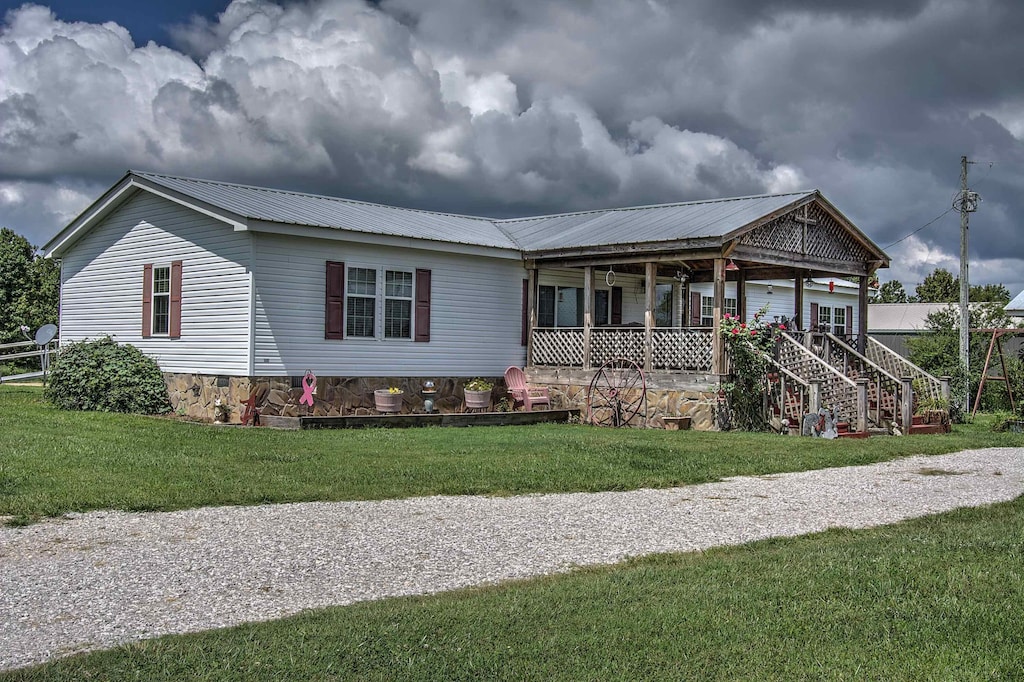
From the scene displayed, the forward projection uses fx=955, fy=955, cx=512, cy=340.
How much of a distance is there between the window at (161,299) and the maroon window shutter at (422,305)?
444cm

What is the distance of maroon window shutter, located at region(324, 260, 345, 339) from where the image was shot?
15.9 meters

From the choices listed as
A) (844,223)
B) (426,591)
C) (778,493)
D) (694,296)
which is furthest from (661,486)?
(694,296)

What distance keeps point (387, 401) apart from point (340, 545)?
30.1 ft

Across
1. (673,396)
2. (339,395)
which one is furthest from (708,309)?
(339,395)

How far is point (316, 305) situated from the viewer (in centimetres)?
1584

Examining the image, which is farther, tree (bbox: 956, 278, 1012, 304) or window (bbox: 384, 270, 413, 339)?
tree (bbox: 956, 278, 1012, 304)

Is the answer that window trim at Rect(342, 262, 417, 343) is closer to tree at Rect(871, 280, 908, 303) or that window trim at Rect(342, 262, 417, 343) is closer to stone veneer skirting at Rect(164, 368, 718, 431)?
stone veneer skirting at Rect(164, 368, 718, 431)

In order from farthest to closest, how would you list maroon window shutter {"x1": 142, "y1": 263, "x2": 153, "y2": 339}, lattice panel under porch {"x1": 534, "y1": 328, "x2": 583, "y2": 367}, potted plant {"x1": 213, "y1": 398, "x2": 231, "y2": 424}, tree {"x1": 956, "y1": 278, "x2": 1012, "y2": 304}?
tree {"x1": 956, "y1": 278, "x2": 1012, "y2": 304} → lattice panel under porch {"x1": 534, "y1": 328, "x2": 583, "y2": 367} → maroon window shutter {"x1": 142, "y1": 263, "x2": 153, "y2": 339} → potted plant {"x1": 213, "y1": 398, "x2": 231, "y2": 424}

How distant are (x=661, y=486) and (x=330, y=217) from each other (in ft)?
28.7

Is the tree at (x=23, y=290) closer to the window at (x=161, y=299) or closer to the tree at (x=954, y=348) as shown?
the window at (x=161, y=299)

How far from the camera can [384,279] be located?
55.1 feet

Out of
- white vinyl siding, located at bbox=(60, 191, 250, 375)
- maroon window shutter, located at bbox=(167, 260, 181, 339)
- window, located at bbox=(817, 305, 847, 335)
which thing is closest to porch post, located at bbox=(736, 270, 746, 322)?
window, located at bbox=(817, 305, 847, 335)

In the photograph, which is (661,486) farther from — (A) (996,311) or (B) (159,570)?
(A) (996,311)

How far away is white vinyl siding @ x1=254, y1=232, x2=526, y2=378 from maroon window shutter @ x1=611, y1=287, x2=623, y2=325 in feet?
8.42
